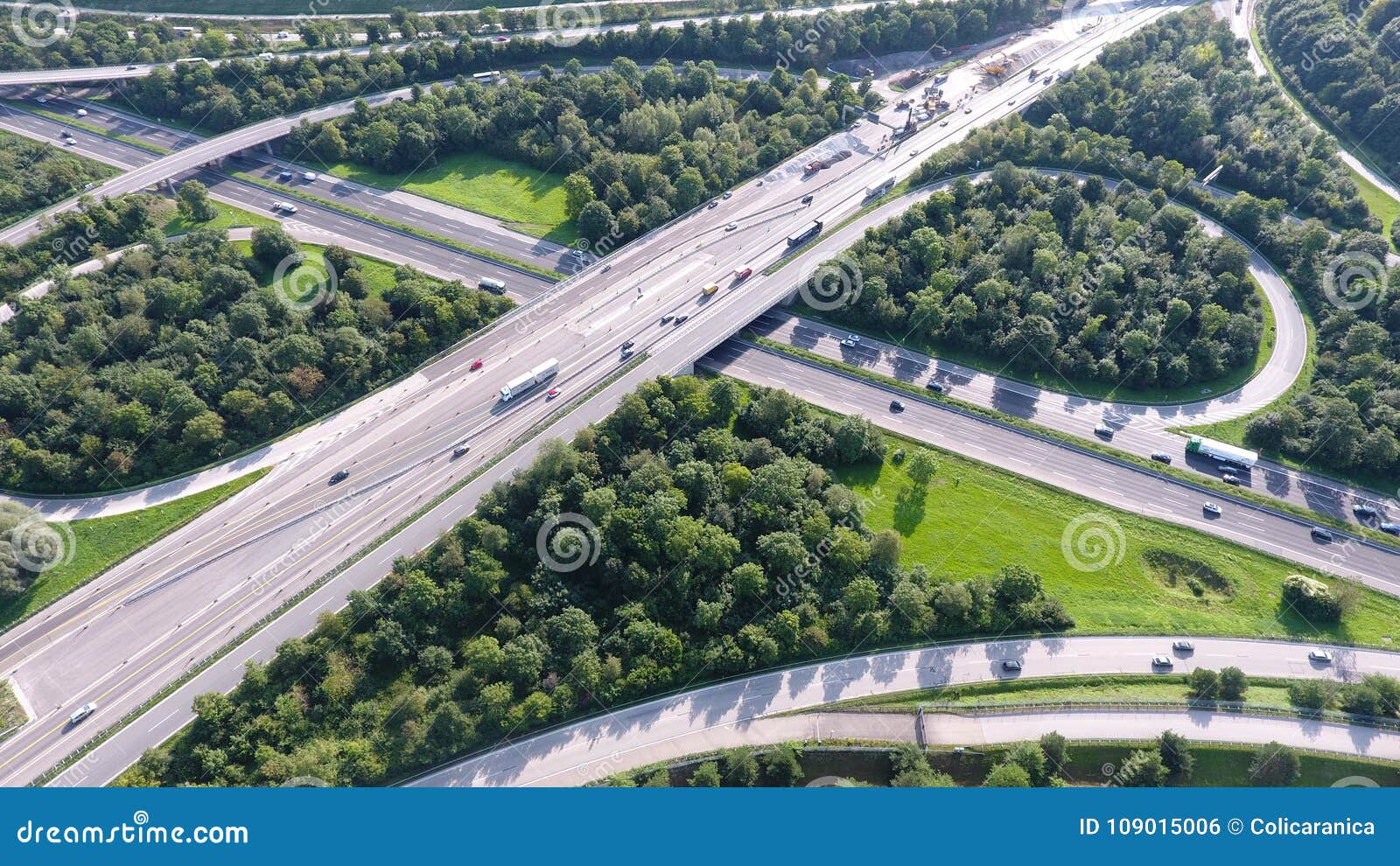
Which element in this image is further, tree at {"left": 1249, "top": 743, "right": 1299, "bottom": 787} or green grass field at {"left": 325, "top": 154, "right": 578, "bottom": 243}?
green grass field at {"left": 325, "top": 154, "right": 578, "bottom": 243}

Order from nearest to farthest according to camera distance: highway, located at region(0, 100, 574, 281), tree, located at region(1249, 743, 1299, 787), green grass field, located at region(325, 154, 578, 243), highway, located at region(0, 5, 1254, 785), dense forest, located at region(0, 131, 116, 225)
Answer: tree, located at region(1249, 743, 1299, 787), highway, located at region(0, 5, 1254, 785), highway, located at region(0, 100, 574, 281), dense forest, located at region(0, 131, 116, 225), green grass field, located at region(325, 154, 578, 243)

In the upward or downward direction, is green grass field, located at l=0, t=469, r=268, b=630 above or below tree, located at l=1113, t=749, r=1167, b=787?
above

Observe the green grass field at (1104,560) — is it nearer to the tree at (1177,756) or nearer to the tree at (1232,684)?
the tree at (1232,684)

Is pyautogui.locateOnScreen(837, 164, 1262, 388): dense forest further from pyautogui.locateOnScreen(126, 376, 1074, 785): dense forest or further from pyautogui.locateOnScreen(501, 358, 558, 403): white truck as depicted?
pyautogui.locateOnScreen(501, 358, 558, 403): white truck

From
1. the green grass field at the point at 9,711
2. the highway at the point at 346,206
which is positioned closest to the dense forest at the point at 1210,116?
the highway at the point at 346,206

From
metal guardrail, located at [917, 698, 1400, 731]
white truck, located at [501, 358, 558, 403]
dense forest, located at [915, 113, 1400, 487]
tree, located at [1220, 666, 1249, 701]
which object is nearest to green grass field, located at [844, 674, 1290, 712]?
metal guardrail, located at [917, 698, 1400, 731]

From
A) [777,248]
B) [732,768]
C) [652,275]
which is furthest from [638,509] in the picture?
[777,248]
